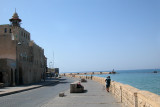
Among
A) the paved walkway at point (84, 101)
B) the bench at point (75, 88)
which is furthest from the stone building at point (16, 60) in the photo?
the paved walkway at point (84, 101)

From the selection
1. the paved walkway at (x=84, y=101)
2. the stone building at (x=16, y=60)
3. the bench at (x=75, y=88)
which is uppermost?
the stone building at (x=16, y=60)

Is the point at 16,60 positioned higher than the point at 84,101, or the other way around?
the point at 16,60

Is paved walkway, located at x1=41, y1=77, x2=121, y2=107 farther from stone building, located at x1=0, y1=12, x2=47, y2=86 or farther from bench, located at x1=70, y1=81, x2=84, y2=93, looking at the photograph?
stone building, located at x1=0, y1=12, x2=47, y2=86

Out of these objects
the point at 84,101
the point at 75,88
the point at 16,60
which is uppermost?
the point at 16,60

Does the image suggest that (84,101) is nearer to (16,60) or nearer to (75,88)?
(75,88)

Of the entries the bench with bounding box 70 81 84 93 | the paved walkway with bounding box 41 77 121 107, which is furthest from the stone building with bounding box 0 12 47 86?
the paved walkway with bounding box 41 77 121 107

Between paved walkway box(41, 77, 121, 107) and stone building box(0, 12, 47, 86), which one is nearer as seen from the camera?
paved walkway box(41, 77, 121, 107)

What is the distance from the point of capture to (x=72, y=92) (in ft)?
66.3

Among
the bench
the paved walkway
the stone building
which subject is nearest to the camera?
the paved walkway

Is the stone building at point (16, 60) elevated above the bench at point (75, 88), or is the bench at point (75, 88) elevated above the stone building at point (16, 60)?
the stone building at point (16, 60)

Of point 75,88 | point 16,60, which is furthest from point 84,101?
point 16,60

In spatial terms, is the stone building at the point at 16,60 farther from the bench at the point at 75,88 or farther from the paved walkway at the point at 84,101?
the paved walkway at the point at 84,101

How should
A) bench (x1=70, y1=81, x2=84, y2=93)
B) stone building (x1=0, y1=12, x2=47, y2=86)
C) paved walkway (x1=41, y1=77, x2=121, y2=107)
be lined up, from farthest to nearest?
stone building (x1=0, y1=12, x2=47, y2=86)
bench (x1=70, y1=81, x2=84, y2=93)
paved walkway (x1=41, y1=77, x2=121, y2=107)

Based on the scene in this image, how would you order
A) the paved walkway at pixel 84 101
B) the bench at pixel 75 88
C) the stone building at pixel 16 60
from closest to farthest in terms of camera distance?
the paved walkway at pixel 84 101 < the bench at pixel 75 88 < the stone building at pixel 16 60
